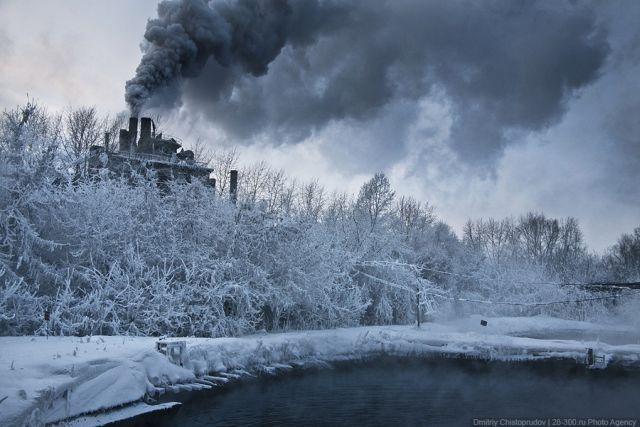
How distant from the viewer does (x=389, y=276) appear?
35.8 m

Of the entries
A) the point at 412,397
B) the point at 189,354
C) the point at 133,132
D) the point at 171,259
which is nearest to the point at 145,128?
the point at 133,132

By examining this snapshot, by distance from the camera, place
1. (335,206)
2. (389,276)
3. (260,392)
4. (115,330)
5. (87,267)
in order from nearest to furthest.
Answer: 1. (260,392)
2. (115,330)
3. (87,267)
4. (389,276)
5. (335,206)

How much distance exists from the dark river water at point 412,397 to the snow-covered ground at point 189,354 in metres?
1.35

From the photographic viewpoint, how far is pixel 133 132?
127 feet

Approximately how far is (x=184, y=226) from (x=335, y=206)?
94.5 feet

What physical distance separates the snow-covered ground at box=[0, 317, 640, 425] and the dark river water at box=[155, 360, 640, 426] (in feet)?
4.41

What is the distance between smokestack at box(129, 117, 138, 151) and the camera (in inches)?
1503

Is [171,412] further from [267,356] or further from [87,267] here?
[87,267]

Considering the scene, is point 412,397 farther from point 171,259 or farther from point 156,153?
point 156,153

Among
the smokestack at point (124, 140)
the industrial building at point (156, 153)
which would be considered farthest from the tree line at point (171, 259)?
the smokestack at point (124, 140)

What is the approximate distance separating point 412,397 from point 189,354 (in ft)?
24.4

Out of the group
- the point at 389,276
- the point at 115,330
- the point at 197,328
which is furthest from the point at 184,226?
the point at 389,276

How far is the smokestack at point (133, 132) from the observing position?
3819 cm

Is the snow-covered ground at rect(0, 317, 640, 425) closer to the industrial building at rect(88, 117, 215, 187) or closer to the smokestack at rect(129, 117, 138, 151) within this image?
the industrial building at rect(88, 117, 215, 187)
